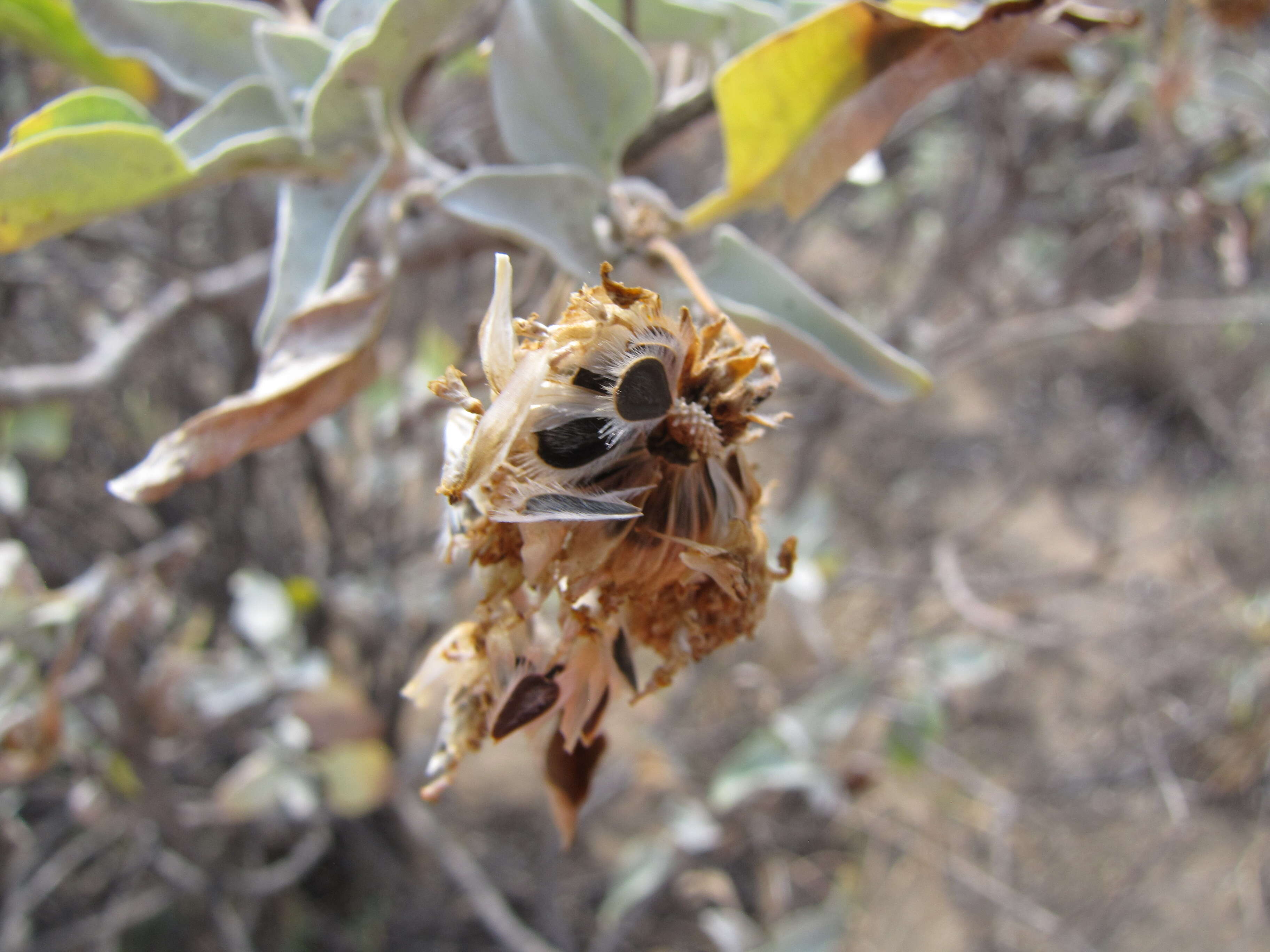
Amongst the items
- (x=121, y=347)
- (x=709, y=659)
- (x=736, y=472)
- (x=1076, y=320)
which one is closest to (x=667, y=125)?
(x=736, y=472)

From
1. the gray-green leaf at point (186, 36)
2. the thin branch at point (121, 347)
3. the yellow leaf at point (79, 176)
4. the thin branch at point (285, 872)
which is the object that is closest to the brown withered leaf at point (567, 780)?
the yellow leaf at point (79, 176)

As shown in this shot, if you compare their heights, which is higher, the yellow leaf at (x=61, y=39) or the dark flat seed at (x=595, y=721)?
the yellow leaf at (x=61, y=39)

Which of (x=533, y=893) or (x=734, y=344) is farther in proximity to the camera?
(x=533, y=893)

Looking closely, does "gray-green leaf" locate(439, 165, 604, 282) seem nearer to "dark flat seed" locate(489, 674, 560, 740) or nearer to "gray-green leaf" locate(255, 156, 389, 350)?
"gray-green leaf" locate(255, 156, 389, 350)

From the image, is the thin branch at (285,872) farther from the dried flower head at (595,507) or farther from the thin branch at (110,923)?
the dried flower head at (595,507)

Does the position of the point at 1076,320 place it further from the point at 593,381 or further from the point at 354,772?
the point at 354,772

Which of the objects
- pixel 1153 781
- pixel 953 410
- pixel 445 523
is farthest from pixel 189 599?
pixel 953 410

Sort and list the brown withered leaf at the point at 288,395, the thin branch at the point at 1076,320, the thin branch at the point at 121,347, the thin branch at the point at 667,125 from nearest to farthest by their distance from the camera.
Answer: the brown withered leaf at the point at 288,395 → the thin branch at the point at 667,125 → the thin branch at the point at 121,347 → the thin branch at the point at 1076,320

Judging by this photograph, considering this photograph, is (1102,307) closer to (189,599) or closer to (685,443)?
(685,443)
